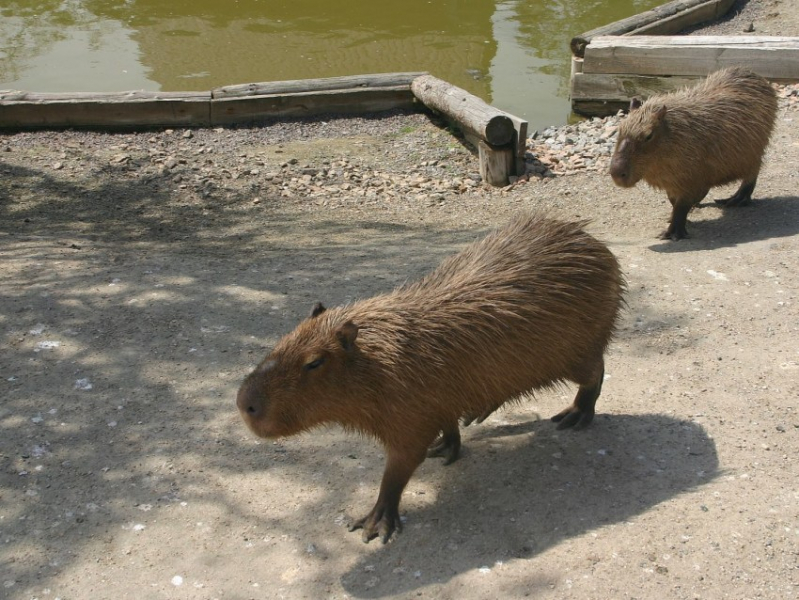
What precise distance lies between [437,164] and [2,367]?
5.53 m

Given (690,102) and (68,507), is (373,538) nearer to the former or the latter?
(68,507)

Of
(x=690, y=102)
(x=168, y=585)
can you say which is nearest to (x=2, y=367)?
(x=168, y=585)

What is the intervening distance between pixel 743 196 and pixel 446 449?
14.2 ft

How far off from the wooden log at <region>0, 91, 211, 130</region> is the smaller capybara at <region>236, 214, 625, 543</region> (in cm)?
681

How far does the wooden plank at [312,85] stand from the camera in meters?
10.1

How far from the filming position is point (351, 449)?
409cm

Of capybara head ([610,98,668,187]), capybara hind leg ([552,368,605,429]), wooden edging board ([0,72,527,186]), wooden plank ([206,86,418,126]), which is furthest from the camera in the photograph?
wooden plank ([206,86,418,126])

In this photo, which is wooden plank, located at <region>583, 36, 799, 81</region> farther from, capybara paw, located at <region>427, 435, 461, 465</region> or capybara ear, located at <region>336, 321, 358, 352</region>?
capybara ear, located at <region>336, 321, 358, 352</region>

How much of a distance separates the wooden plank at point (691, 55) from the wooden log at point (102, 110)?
459 cm

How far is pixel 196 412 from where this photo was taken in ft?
14.0

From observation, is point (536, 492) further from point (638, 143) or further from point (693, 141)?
point (693, 141)

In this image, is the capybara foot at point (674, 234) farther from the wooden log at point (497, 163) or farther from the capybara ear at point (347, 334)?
the capybara ear at point (347, 334)

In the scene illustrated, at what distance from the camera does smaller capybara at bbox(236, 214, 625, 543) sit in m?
3.35

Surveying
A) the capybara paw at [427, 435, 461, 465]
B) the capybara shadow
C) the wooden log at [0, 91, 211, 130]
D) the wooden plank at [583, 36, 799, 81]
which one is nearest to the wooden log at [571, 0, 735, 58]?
the wooden plank at [583, 36, 799, 81]
